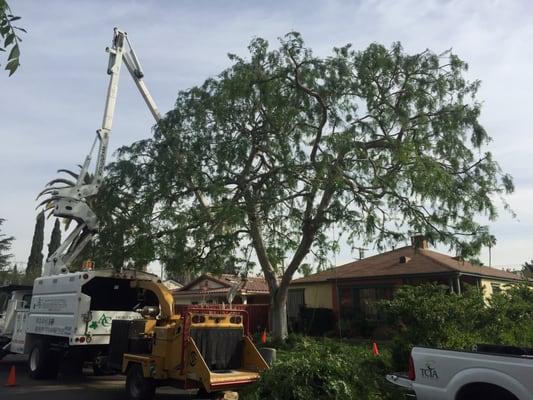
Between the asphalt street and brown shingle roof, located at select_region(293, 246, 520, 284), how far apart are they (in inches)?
545

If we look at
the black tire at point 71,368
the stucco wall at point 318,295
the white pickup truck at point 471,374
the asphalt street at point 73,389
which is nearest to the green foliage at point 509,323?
the white pickup truck at point 471,374

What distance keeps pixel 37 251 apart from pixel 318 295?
117 ft

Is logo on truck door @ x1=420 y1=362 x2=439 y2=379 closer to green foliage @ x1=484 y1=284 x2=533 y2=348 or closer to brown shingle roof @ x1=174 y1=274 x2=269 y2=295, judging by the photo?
green foliage @ x1=484 y1=284 x2=533 y2=348

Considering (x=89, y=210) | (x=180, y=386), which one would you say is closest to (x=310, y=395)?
(x=180, y=386)

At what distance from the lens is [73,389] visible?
12.4 m

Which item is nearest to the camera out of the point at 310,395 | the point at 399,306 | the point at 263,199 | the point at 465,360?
the point at 465,360

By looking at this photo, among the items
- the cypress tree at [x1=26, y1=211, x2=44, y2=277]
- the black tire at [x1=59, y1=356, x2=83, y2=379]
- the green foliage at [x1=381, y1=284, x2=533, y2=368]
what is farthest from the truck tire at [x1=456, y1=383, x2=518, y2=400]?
the cypress tree at [x1=26, y1=211, x2=44, y2=277]

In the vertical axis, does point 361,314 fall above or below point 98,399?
above

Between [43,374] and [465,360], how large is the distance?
1209cm

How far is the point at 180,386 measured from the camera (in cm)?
979

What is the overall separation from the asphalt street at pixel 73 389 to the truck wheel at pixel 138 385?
2.98 ft

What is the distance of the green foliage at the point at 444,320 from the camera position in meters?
10.1

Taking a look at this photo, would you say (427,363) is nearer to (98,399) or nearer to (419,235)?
(98,399)

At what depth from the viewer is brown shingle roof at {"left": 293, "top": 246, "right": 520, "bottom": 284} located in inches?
950
